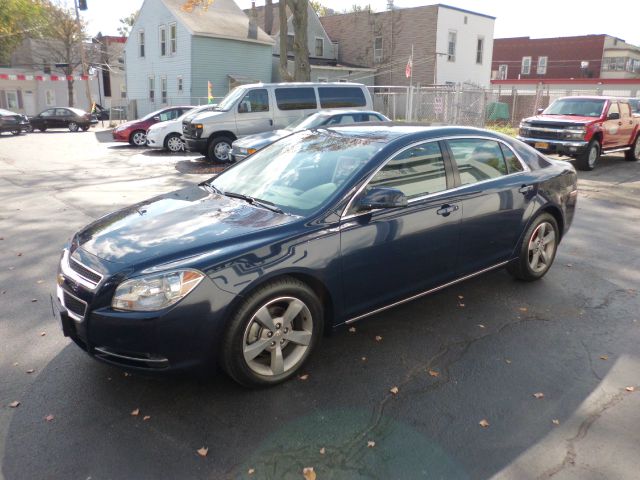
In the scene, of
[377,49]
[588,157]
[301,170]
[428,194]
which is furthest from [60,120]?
[428,194]

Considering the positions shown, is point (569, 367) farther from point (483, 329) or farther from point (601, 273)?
point (601, 273)

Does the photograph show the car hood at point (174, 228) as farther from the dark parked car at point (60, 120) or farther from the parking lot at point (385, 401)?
the dark parked car at point (60, 120)

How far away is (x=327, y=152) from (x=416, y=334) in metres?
1.62

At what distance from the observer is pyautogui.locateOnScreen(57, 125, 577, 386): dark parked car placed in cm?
305

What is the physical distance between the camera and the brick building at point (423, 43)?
3359 centimetres

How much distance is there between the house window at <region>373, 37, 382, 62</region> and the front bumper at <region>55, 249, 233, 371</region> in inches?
1432

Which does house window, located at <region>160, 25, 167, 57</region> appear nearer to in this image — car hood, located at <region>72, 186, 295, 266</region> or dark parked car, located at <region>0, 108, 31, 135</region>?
dark parked car, located at <region>0, 108, 31, 135</region>

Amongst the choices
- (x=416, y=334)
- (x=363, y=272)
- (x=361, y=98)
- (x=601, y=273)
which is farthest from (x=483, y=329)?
(x=361, y=98)

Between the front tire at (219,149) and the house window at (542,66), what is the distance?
46.9 m

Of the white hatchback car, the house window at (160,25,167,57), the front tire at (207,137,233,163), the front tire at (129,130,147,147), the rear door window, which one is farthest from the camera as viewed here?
the house window at (160,25,167,57)

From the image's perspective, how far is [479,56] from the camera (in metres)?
36.3

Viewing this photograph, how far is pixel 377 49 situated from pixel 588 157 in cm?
2622

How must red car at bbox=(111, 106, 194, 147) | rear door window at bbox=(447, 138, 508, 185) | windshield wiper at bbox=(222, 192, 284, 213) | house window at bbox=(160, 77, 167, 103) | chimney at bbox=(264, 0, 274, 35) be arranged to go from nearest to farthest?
windshield wiper at bbox=(222, 192, 284, 213)
rear door window at bbox=(447, 138, 508, 185)
red car at bbox=(111, 106, 194, 147)
house window at bbox=(160, 77, 167, 103)
chimney at bbox=(264, 0, 274, 35)

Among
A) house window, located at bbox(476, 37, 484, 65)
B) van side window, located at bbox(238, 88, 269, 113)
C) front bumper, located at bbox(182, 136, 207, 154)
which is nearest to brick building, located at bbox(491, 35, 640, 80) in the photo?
house window, located at bbox(476, 37, 484, 65)
